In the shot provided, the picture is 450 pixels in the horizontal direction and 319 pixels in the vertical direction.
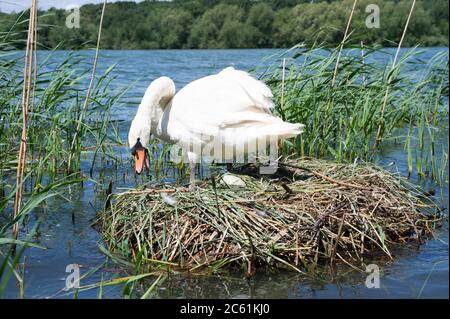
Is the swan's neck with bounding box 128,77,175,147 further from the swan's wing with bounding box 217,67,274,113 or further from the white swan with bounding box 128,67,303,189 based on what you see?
the swan's wing with bounding box 217,67,274,113

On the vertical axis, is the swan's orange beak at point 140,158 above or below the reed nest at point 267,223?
above

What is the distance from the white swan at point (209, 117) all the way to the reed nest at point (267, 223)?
0.43m

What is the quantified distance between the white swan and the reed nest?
431mm

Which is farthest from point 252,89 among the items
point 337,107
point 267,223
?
point 337,107

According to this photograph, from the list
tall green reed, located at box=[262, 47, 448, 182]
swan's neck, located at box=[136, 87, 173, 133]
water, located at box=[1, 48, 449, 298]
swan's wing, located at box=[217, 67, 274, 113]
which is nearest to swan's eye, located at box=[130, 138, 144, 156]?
swan's neck, located at box=[136, 87, 173, 133]

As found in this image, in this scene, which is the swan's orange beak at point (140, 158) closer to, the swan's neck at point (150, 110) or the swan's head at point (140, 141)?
the swan's head at point (140, 141)

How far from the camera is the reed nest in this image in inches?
199

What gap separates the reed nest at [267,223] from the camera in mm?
5062

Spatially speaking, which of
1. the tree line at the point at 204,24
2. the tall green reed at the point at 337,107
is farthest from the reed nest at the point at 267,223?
the tree line at the point at 204,24

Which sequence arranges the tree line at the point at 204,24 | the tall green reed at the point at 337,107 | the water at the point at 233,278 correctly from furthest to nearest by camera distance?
the tree line at the point at 204,24 → the tall green reed at the point at 337,107 → the water at the point at 233,278

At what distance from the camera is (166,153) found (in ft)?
27.7
